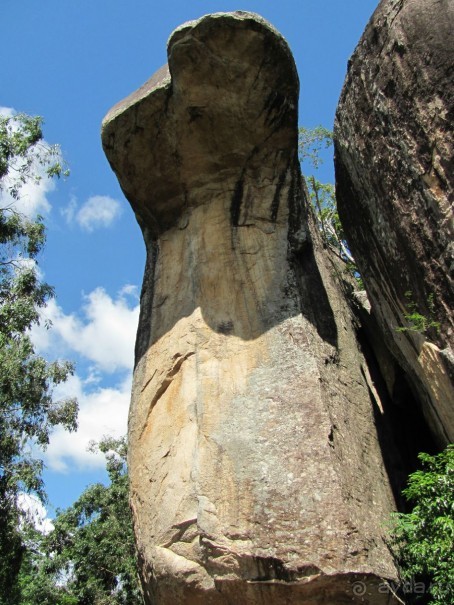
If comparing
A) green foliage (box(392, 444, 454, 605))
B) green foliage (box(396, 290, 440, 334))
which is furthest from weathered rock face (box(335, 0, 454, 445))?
green foliage (box(392, 444, 454, 605))

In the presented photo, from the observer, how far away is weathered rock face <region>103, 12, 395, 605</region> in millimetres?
6246

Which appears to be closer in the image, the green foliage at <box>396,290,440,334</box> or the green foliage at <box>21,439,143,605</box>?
the green foliage at <box>396,290,440,334</box>

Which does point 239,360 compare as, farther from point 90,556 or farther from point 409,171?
point 90,556

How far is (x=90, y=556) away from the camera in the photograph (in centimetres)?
1941

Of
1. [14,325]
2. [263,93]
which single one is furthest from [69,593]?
[263,93]

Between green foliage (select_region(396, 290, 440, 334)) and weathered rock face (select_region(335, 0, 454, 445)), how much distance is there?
0.08 feet

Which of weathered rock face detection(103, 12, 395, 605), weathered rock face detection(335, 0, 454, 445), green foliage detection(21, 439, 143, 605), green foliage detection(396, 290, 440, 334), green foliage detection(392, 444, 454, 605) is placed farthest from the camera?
green foliage detection(21, 439, 143, 605)

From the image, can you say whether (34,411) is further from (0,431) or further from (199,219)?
(199,219)

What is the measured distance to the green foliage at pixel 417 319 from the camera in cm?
666

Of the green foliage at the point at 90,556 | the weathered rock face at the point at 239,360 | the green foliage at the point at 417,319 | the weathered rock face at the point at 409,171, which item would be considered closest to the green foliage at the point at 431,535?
the weathered rock face at the point at 239,360

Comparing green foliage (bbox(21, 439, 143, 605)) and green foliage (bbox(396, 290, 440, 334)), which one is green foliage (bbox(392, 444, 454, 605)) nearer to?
green foliage (bbox(396, 290, 440, 334))

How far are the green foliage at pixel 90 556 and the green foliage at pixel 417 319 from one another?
14029 mm

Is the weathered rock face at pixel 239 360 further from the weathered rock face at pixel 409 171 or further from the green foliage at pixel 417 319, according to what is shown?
the green foliage at pixel 417 319

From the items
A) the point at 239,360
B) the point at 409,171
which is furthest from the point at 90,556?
the point at 409,171
